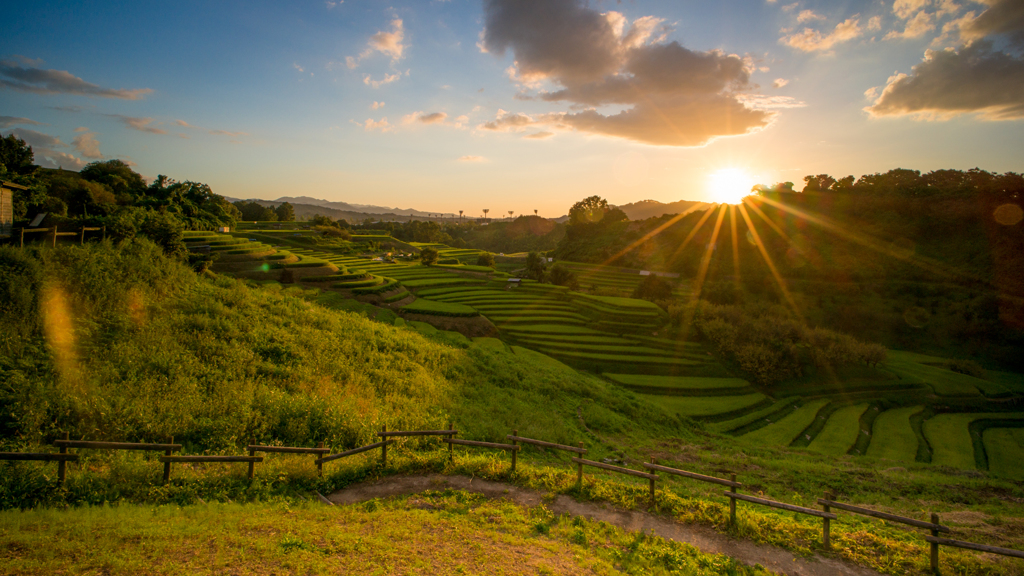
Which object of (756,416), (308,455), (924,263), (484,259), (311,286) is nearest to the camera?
(308,455)

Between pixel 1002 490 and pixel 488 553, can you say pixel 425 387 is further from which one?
pixel 1002 490

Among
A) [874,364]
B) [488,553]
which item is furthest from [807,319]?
[488,553]

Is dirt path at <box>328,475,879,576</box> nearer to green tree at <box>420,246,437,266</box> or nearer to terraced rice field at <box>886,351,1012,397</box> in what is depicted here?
terraced rice field at <box>886,351,1012,397</box>

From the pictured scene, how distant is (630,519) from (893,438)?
31.1 m

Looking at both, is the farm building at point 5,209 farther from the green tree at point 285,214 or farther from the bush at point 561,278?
the green tree at point 285,214

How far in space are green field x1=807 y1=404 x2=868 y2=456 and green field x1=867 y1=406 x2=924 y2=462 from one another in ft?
3.59

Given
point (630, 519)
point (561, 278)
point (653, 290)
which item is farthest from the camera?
point (561, 278)

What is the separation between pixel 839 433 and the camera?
28016 mm

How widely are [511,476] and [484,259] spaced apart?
246ft

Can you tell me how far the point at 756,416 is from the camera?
2988 cm

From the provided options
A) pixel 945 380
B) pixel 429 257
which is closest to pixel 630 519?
pixel 945 380

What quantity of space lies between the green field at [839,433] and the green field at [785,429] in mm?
1069

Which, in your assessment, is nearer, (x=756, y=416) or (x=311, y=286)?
(x=756, y=416)

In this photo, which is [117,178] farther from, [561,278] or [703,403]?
[703,403]
